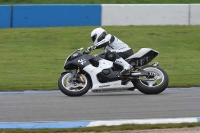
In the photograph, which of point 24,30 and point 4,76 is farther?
point 24,30

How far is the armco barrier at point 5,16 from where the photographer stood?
20969 millimetres

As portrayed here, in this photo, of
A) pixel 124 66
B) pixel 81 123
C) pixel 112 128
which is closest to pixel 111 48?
pixel 124 66

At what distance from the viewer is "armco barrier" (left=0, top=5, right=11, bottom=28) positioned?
21.0 m

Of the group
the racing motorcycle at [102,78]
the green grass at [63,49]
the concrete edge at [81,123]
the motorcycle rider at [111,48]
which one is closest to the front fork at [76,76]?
the racing motorcycle at [102,78]

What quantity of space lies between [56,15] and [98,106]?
40.8 ft

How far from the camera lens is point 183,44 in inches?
776

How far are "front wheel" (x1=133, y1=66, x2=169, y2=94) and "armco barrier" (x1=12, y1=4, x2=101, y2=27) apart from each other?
10.9m

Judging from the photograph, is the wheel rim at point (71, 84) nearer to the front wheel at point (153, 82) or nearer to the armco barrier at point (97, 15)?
the front wheel at point (153, 82)

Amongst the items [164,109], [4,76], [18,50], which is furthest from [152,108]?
[18,50]

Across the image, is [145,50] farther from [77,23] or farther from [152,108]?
[77,23]

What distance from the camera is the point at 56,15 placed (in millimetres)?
21547

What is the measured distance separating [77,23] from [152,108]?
13.0m

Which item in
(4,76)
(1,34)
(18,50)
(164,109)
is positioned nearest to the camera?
(164,109)

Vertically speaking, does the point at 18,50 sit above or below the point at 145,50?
below
